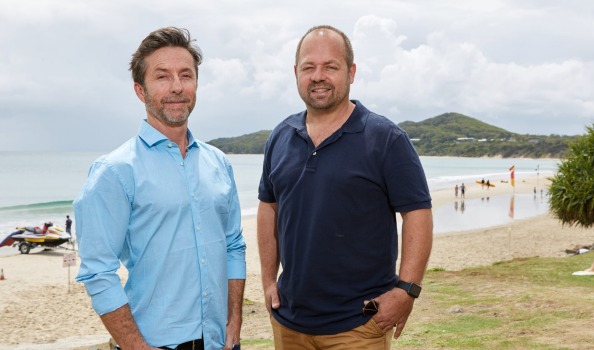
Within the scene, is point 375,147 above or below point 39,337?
above

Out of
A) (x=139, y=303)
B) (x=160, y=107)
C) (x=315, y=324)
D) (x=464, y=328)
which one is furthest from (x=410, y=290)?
(x=464, y=328)

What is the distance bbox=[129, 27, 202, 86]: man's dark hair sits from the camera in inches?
110

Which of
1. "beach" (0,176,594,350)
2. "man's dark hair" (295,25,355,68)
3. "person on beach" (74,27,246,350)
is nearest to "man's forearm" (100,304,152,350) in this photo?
"person on beach" (74,27,246,350)

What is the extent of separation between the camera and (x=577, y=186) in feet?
51.6

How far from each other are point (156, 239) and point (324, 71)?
123 centimetres

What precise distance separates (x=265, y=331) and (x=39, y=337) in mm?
5484

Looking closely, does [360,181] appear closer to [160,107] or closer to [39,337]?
[160,107]

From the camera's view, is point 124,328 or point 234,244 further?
point 234,244

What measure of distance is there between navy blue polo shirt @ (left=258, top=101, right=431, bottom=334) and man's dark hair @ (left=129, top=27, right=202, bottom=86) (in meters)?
0.82

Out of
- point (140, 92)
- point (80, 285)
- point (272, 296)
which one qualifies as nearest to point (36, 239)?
point (80, 285)

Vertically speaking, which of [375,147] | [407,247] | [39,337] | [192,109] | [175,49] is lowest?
[39,337]

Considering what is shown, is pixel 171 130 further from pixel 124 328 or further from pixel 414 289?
pixel 414 289

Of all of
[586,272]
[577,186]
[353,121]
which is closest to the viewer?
[353,121]

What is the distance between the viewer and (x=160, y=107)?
2789mm
